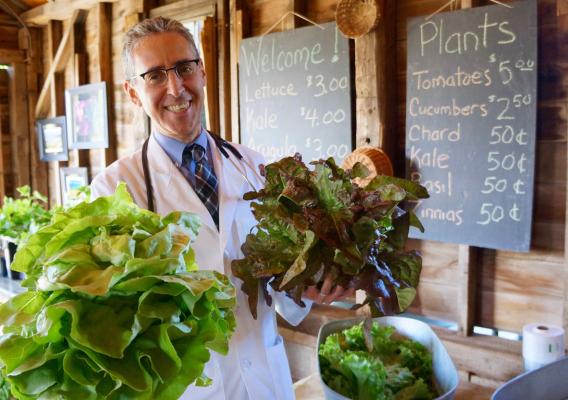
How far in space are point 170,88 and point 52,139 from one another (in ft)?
10.7

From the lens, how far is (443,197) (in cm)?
200

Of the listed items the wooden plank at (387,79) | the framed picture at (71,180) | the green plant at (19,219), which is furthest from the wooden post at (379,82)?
the framed picture at (71,180)

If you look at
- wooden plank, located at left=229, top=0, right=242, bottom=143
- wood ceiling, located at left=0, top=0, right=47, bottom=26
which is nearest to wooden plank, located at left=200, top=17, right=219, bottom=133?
wooden plank, located at left=229, top=0, right=242, bottom=143

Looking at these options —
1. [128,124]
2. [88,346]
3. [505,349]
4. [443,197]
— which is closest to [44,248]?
[88,346]

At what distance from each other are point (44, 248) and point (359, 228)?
58cm

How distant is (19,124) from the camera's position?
433cm

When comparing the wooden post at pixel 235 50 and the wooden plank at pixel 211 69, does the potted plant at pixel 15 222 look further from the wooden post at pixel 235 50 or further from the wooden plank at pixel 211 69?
the wooden post at pixel 235 50

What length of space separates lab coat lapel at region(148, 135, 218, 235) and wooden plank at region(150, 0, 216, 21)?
170cm

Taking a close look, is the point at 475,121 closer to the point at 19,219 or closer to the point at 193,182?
the point at 193,182

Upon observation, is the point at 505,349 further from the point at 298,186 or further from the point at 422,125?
the point at 298,186

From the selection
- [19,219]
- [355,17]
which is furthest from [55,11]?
[355,17]

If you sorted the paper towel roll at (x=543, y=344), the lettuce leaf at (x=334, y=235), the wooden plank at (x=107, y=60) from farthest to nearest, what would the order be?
the wooden plank at (x=107, y=60)
the paper towel roll at (x=543, y=344)
the lettuce leaf at (x=334, y=235)

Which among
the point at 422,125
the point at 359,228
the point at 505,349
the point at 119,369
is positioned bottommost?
the point at 505,349

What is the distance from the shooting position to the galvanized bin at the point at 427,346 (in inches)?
55.3
